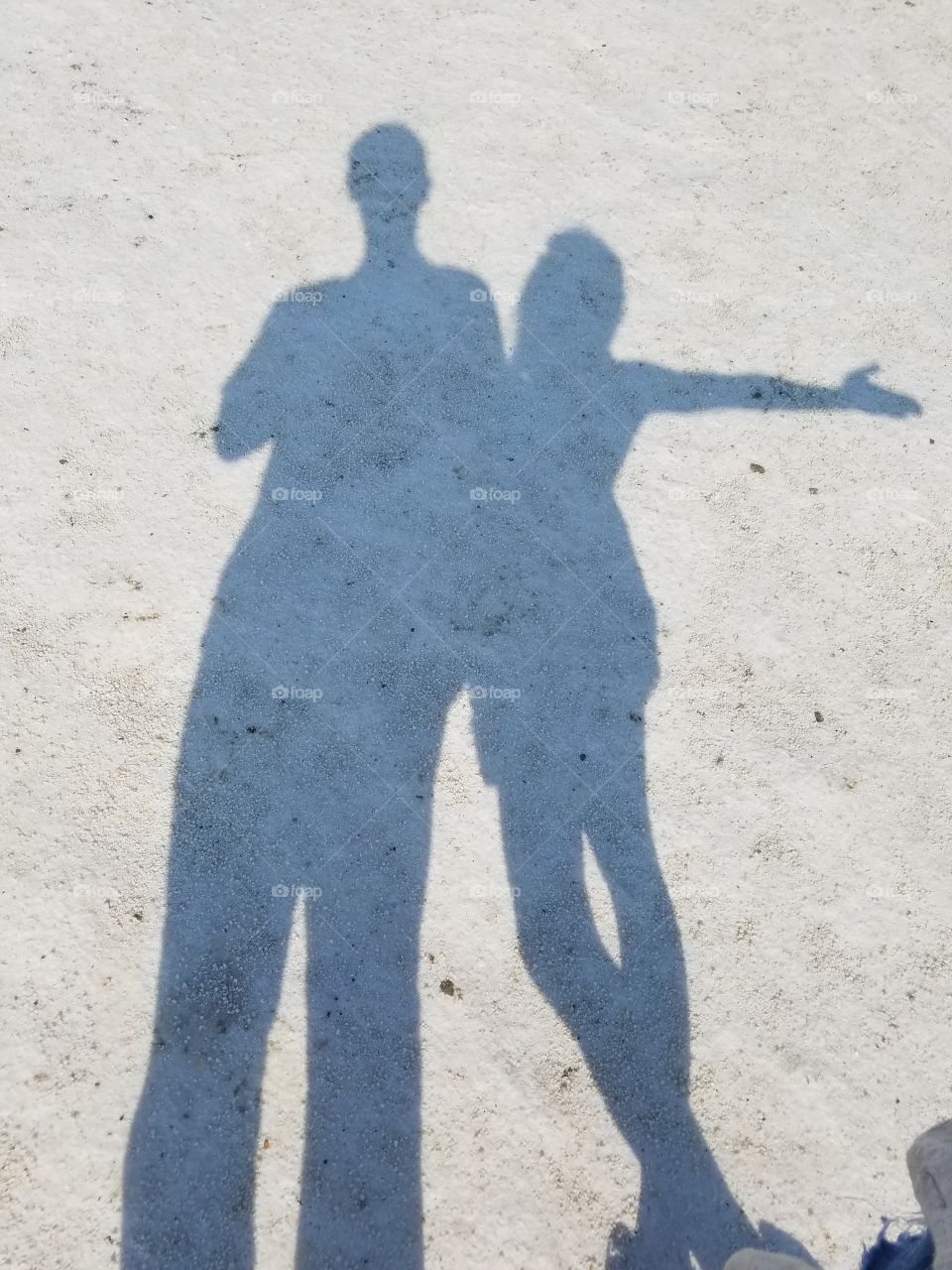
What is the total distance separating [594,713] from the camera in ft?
16.7

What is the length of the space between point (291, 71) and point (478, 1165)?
8011mm

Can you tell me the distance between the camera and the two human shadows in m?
4.17

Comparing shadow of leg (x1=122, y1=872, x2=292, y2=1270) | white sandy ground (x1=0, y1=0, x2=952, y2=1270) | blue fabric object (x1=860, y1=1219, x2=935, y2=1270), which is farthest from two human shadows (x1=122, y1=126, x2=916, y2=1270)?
blue fabric object (x1=860, y1=1219, x2=935, y2=1270)

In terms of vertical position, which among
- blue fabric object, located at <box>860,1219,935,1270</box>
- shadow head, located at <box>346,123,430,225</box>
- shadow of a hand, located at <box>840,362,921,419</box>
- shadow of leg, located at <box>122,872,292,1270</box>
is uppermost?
shadow head, located at <box>346,123,430,225</box>

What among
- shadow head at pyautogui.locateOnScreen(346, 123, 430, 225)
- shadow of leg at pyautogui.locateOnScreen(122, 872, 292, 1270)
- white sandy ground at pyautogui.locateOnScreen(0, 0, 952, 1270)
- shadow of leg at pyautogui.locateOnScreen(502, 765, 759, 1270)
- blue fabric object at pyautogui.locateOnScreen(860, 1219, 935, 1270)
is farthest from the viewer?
shadow head at pyautogui.locateOnScreen(346, 123, 430, 225)

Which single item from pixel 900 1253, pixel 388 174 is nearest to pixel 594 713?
pixel 900 1253

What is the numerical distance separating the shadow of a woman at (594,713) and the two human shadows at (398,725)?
16 mm

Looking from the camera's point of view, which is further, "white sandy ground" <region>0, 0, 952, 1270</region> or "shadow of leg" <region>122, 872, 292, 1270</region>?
"white sandy ground" <region>0, 0, 952, 1270</region>

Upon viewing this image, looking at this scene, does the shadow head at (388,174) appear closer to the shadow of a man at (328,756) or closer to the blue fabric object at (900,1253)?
the shadow of a man at (328,756)

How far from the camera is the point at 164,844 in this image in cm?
468

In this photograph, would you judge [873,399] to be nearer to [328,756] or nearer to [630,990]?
[630,990]

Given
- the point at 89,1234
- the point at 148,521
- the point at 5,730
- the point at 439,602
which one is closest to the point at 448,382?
the point at 439,602

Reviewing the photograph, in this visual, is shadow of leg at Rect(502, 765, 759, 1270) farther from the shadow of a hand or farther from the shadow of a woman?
the shadow of a hand

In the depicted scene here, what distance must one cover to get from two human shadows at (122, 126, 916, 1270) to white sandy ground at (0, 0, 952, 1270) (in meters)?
0.15
